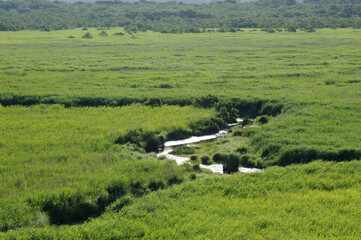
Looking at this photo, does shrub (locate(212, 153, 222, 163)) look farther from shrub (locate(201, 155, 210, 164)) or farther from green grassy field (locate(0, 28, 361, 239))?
green grassy field (locate(0, 28, 361, 239))

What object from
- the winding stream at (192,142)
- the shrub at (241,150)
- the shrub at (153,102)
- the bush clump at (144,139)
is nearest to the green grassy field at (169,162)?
the shrub at (241,150)

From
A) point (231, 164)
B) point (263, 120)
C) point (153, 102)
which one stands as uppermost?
point (153, 102)

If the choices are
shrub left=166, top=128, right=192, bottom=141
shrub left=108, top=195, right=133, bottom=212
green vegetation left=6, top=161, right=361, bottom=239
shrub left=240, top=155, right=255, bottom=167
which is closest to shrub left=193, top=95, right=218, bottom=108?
shrub left=166, top=128, right=192, bottom=141

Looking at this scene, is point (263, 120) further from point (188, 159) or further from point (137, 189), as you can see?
point (137, 189)

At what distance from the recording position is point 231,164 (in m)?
17.0

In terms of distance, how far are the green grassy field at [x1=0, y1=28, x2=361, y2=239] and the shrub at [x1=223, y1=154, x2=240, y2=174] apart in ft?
4.10

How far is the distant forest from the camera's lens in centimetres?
9588

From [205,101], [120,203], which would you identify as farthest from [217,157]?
[205,101]

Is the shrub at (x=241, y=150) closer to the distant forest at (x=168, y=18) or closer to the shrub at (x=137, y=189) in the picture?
the shrub at (x=137, y=189)

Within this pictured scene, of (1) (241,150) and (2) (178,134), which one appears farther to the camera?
(2) (178,134)

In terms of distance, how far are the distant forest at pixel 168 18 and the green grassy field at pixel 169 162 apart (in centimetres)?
5889

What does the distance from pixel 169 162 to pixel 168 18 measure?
10506 centimetres

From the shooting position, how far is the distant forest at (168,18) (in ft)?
315

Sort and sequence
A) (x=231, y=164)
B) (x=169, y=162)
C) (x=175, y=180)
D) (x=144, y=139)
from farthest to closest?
(x=144, y=139)
(x=231, y=164)
(x=169, y=162)
(x=175, y=180)
